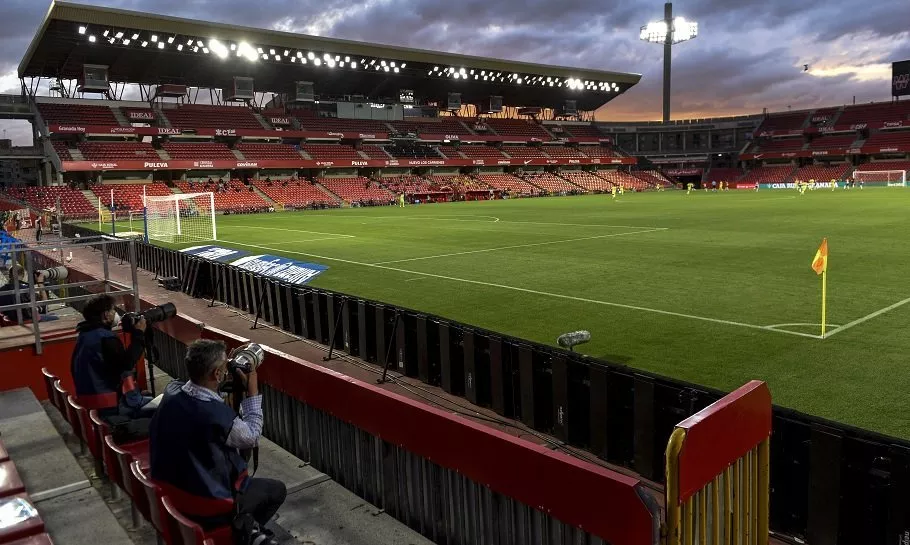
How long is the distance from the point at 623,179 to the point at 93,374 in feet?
295

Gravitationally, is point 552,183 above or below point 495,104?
below

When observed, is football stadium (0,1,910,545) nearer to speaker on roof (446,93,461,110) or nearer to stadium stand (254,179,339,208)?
stadium stand (254,179,339,208)

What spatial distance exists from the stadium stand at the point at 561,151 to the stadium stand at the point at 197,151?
45.5 metres

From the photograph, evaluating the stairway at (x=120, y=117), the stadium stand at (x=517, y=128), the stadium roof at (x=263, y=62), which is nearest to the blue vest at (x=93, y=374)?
the stadium roof at (x=263, y=62)

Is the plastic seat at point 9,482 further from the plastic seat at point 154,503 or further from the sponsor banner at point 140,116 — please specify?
the sponsor banner at point 140,116

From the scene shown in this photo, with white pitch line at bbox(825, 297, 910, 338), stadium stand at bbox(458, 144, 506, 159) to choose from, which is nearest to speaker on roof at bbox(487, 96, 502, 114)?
stadium stand at bbox(458, 144, 506, 159)

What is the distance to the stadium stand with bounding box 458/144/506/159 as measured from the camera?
83062mm

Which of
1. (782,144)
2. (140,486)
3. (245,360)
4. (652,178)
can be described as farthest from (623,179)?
(140,486)

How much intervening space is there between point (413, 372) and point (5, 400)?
5215 mm

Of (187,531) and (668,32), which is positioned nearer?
(187,531)

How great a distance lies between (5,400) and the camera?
25.3ft

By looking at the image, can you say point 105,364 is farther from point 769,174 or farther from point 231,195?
point 769,174

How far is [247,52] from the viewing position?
198 feet

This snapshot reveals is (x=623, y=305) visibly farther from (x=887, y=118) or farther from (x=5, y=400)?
(x=887, y=118)
